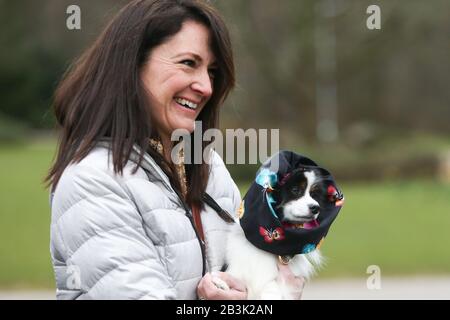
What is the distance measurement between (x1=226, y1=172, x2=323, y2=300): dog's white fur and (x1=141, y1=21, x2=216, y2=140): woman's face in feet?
1.61

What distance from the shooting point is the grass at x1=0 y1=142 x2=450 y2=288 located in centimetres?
971

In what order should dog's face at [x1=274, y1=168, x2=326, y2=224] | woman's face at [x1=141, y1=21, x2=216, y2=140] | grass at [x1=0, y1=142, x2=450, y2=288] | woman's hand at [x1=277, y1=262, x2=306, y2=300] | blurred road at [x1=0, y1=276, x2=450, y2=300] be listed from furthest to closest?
1. grass at [x1=0, y1=142, x2=450, y2=288]
2. blurred road at [x1=0, y1=276, x2=450, y2=300]
3. woman's hand at [x1=277, y1=262, x2=306, y2=300]
4. dog's face at [x1=274, y1=168, x2=326, y2=224]
5. woman's face at [x1=141, y1=21, x2=216, y2=140]

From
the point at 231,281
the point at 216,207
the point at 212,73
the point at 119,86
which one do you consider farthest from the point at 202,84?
the point at 231,281

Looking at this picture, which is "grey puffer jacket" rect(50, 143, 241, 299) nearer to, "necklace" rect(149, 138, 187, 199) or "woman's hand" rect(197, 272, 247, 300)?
"woman's hand" rect(197, 272, 247, 300)

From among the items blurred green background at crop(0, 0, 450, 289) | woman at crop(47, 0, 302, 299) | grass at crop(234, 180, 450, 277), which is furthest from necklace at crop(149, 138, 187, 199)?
grass at crop(234, 180, 450, 277)

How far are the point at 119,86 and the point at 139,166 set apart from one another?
286 millimetres

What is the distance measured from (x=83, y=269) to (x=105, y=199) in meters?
0.23

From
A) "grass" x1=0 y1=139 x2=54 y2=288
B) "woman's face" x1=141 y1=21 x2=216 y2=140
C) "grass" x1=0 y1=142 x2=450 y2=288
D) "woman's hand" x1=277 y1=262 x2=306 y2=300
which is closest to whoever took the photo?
"woman's face" x1=141 y1=21 x2=216 y2=140

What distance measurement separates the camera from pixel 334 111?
27984 millimetres

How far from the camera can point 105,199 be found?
242 centimetres

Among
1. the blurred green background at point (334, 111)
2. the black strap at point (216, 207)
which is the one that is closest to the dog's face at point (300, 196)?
the black strap at point (216, 207)

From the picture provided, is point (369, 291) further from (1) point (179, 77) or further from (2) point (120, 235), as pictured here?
(2) point (120, 235)

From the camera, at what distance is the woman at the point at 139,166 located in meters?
2.38
